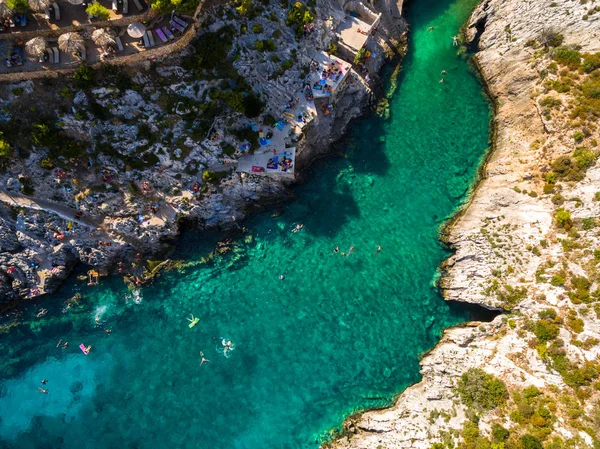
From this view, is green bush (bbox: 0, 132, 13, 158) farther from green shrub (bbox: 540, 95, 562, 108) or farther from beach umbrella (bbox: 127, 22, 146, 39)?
green shrub (bbox: 540, 95, 562, 108)

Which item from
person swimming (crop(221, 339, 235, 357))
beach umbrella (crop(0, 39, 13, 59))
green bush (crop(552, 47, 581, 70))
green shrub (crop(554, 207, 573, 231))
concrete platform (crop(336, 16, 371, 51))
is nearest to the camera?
beach umbrella (crop(0, 39, 13, 59))

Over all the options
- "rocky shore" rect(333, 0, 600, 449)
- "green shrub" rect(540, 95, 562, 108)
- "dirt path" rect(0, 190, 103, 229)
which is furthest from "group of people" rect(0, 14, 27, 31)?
"green shrub" rect(540, 95, 562, 108)

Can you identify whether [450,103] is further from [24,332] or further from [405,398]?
[24,332]

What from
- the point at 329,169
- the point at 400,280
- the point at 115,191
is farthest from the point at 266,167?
the point at 400,280

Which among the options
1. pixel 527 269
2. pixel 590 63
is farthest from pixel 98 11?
pixel 590 63

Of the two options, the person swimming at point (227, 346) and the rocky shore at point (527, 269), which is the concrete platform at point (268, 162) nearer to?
the person swimming at point (227, 346)

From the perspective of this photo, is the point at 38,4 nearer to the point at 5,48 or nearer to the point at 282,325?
the point at 5,48

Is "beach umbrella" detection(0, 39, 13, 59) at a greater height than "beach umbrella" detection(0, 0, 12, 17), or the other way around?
"beach umbrella" detection(0, 0, 12, 17)
